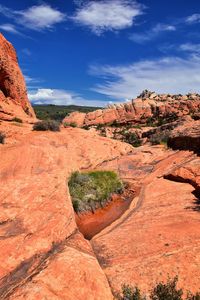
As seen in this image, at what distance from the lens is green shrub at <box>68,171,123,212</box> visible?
15852 mm

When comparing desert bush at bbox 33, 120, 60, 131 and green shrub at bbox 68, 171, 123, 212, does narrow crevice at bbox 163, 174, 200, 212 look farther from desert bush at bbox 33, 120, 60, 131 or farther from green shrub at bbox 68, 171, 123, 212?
desert bush at bbox 33, 120, 60, 131

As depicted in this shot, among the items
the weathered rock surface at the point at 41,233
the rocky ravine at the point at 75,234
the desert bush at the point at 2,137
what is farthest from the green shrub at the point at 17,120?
the weathered rock surface at the point at 41,233

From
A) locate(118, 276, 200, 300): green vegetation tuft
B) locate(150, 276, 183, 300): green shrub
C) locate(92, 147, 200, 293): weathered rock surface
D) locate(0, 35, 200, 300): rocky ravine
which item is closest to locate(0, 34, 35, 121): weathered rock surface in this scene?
locate(0, 35, 200, 300): rocky ravine

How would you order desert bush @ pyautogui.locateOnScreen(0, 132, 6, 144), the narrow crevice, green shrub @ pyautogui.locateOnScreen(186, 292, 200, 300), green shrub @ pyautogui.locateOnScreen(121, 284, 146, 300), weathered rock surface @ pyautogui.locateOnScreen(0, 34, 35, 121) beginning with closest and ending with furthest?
1. green shrub @ pyautogui.locateOnScreen(186, 292, 200, 300)
2. green shrub @ pyautogui.locateOnScreen(121, 284, 146, 300)
3. the narrow crevice
4. desert bush @ pyautogui.locateOnScreen(0, 132, 6, 144)
5. weathered rock surface @ pyautogui.locateOnScreen(0, 34, 35, 121)

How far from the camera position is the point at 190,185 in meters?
16.7

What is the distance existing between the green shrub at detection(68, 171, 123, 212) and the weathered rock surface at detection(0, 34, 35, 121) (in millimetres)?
11381

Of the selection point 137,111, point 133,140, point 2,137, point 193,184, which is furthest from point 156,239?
point 137,111

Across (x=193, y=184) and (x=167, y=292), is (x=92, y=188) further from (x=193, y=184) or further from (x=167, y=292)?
(x=167, y=292)

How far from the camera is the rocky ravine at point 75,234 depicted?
7945 millimetres

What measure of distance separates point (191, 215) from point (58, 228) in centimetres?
487

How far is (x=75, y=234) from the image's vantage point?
1091 centimetres

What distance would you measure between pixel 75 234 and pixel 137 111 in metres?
64.7

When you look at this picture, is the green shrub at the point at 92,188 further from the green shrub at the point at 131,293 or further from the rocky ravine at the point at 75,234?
the green shrub at the point at 131,293

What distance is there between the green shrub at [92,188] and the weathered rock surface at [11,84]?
11381mm
